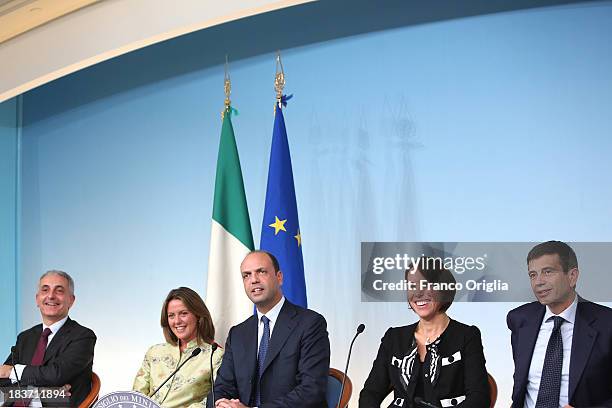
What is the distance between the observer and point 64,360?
518cm

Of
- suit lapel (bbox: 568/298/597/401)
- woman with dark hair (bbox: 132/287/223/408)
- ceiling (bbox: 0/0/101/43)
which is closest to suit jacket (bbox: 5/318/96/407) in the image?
woman with dark hair (bbox: 132/287/223/408)

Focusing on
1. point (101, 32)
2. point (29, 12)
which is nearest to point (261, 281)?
point (101, 32)

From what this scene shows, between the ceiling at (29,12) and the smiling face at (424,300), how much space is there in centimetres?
282

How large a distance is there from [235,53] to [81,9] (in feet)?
3.72

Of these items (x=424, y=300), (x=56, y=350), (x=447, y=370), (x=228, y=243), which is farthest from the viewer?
(x=228, y=243)

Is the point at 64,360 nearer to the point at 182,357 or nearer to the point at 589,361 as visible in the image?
the point at 182,357

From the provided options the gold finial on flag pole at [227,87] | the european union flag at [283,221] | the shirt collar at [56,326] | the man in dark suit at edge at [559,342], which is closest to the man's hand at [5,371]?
the shirt collar at [56,326]

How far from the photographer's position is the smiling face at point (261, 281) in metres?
4.75

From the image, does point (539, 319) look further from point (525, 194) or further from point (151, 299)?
point (151, 299)

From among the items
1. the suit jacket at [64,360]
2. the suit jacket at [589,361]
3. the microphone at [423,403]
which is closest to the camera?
the microphone at [423,403]

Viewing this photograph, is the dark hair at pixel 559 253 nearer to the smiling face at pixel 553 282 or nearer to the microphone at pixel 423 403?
the smiling face at pixel 553 282

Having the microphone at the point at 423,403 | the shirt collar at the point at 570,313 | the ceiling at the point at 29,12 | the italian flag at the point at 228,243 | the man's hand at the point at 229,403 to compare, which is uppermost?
the ceiling at the point at 29,12

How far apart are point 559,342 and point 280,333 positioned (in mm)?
1302

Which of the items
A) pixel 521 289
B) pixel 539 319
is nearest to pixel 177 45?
pixel 521 289
